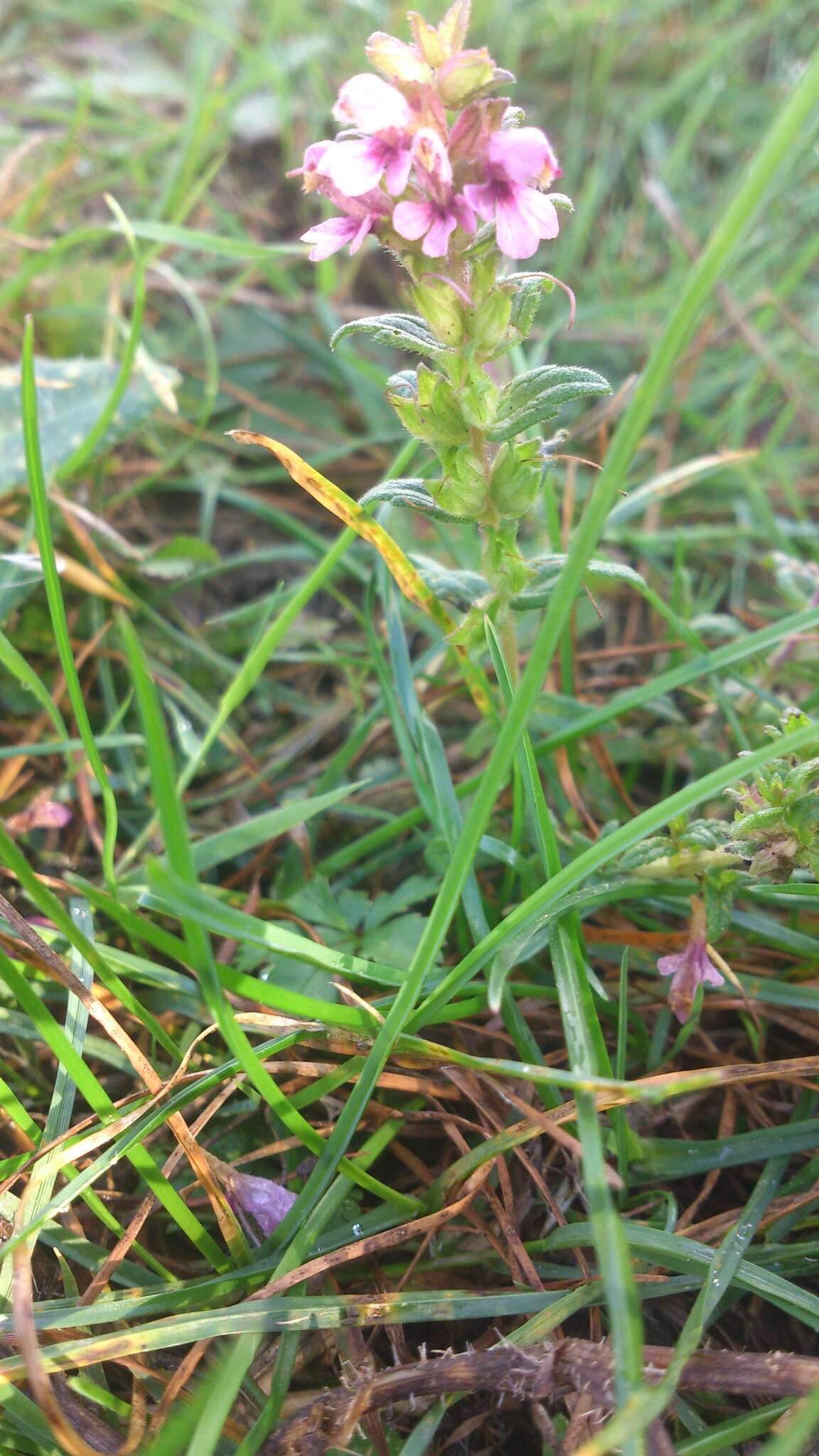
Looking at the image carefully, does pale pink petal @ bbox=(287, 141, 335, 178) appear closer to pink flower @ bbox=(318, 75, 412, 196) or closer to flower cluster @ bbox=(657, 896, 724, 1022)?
pink flower @ bbox=(318, 75, 412, 196)

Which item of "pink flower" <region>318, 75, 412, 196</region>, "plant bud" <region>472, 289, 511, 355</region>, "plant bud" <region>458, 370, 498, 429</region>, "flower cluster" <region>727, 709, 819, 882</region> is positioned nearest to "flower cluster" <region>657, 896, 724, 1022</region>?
"flower cluster" <region>727, 709, 819, 882</region>

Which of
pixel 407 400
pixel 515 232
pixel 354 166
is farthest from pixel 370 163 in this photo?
pixel 407 400

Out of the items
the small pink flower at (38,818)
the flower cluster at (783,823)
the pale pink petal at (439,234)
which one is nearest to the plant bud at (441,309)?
the pale pink petal at (439,234)

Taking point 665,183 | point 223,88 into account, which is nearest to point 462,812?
point 665,183

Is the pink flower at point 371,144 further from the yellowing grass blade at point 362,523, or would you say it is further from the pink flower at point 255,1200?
the pink flower at point 255,1200

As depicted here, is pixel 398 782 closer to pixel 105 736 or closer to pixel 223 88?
pixel 105 736

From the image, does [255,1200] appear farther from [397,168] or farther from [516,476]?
[397,168]
